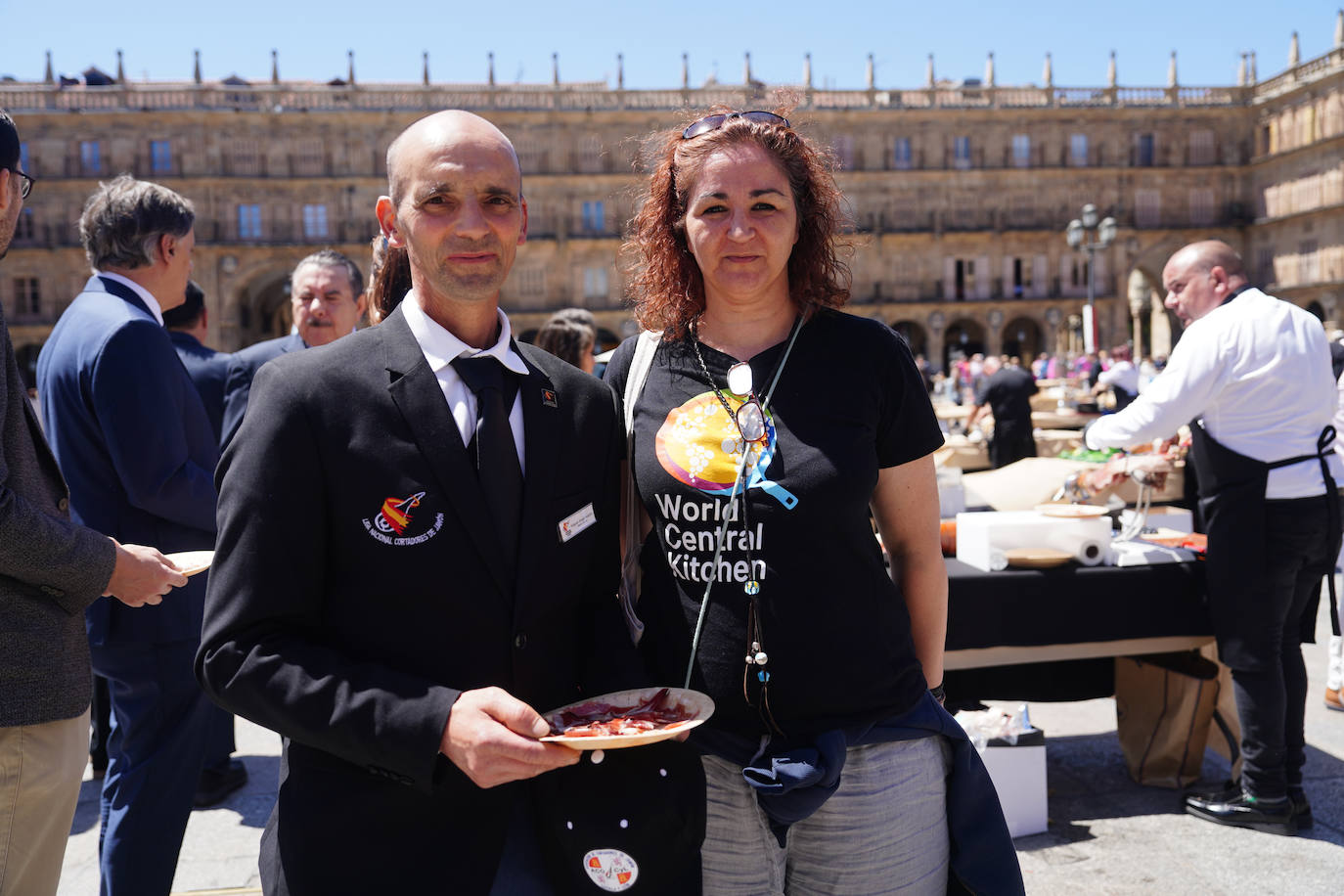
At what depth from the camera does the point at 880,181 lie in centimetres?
4119

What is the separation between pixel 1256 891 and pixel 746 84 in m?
44.2

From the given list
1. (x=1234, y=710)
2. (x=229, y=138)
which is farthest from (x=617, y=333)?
(x=1234, y=710)

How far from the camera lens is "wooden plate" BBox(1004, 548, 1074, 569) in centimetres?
358

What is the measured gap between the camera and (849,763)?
1.70 metres

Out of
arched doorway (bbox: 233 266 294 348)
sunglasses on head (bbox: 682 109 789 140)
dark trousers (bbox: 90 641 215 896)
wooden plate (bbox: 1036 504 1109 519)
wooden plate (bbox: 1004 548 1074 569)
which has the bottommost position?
dark trousers (bbox: 90 641 215 896)

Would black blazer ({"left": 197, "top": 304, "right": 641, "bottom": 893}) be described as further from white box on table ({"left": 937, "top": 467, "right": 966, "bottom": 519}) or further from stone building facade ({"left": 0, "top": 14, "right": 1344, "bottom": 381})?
stone building facade ({"left": 0, "top": 14, "right": 1344, "bottom": 381})

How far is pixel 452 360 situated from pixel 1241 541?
287cm

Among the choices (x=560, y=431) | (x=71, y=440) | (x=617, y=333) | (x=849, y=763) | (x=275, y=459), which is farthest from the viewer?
(x=617, y=333)

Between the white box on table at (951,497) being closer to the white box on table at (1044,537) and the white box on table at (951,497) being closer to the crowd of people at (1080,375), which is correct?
the white box on table at (1044,537)

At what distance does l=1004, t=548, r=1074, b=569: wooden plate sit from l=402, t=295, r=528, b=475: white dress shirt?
2.49 m

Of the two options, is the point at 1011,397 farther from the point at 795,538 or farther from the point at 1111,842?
the point at 795,538

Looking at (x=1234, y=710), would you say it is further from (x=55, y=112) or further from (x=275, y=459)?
(x=55, y=112)

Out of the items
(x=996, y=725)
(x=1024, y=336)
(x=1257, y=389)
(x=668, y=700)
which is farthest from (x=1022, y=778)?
(x=1024, y=336)

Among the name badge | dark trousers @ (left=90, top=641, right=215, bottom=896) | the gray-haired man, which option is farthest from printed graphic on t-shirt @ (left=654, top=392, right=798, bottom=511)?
dark trousers @ (left=90, top=641, right=215, bottom=896)
